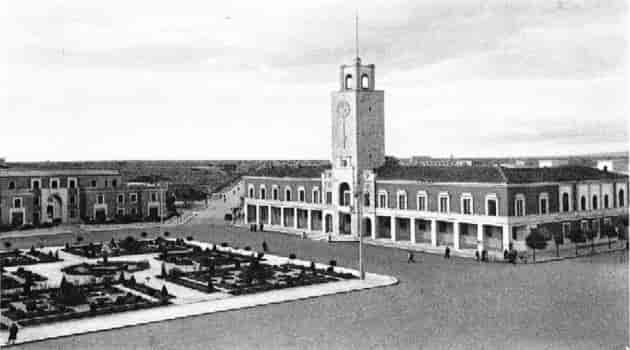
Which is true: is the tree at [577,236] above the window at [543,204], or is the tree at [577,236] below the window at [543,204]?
below

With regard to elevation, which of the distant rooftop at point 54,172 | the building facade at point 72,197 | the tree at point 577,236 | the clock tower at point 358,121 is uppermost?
the clock tower at point 358,121

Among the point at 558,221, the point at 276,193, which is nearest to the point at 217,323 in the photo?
the point at 558,221

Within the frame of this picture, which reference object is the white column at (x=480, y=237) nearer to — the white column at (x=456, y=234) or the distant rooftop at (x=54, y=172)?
the white column at (x=456, y=234)

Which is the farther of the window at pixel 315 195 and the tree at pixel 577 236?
the window at pixel 315 195

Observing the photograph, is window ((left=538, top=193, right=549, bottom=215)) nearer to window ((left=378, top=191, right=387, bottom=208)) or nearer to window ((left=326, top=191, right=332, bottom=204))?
window ((left=378, top=191, right=387, bottom=208))

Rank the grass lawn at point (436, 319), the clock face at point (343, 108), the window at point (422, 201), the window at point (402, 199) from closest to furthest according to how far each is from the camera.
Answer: the grass lawn at point (436, 319)
the window at point (422, 201)
the window at point (402, 199)
the clock face at point (343, 108)

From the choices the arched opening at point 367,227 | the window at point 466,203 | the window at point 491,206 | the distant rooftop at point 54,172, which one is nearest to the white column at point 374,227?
the arched opening at point 367,227

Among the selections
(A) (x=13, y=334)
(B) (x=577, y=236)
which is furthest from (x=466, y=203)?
Answer: (A) (x=13, y=334)
